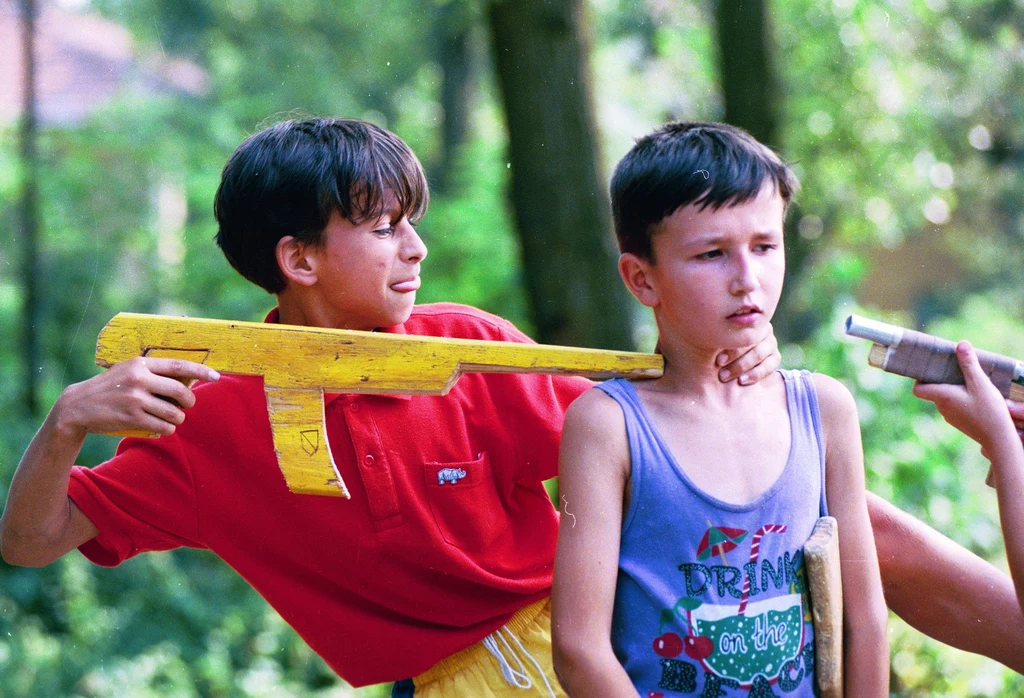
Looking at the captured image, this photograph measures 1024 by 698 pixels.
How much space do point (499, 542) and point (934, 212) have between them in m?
10.3

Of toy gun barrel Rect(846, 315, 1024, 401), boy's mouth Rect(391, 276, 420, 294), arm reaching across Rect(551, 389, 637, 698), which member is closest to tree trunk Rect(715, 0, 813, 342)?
toy gun barrel Rect(846, 315, 1024, 401)

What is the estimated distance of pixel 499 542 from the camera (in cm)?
207

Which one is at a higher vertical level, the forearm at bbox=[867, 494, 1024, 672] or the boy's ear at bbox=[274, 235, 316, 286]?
the boy's ear at bbox=[274, 235, 316, 286]

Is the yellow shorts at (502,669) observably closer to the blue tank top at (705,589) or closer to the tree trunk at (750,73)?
the blue tank top at (705,589)

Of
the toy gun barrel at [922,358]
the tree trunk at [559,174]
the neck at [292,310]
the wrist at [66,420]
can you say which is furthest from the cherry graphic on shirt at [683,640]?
the tree trunk at [559,174]

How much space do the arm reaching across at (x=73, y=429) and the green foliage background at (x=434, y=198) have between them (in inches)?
32.9

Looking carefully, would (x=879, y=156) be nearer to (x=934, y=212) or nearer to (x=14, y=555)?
(x=934, y=212)

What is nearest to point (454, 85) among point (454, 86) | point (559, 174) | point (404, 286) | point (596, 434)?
point (454, 86)

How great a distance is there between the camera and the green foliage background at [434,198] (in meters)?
5.11

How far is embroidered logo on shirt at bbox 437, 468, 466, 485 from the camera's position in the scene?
201 cm

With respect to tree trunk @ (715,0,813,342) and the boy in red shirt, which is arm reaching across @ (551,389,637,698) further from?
tree trunk @ (715,0,813,342)

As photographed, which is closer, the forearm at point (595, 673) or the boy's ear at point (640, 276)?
the forearm at point (595, 673)

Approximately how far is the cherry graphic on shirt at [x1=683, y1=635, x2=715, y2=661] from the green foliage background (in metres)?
1.42

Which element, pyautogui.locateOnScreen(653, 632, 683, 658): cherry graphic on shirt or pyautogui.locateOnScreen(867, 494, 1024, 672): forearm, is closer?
pyautogui.locateOnScreen(653, 632, 683, 658): cherry graphic on shirt
